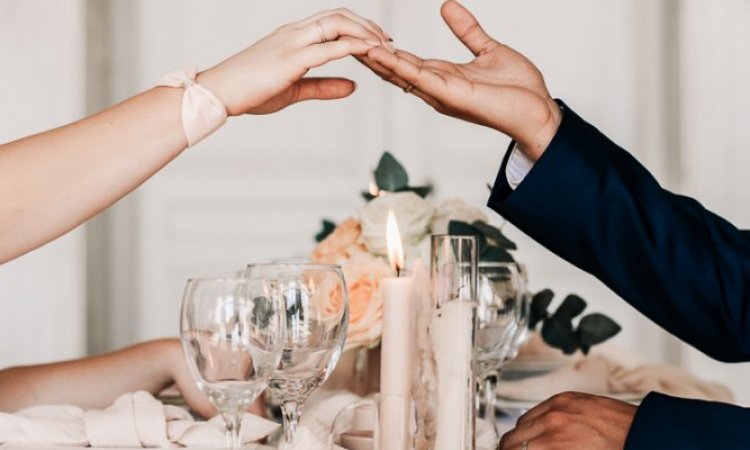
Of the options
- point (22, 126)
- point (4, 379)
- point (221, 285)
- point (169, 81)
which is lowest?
point (4, 379)

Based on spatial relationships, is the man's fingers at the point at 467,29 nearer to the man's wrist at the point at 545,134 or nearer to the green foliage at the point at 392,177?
the man's wrist at the point at 545,134

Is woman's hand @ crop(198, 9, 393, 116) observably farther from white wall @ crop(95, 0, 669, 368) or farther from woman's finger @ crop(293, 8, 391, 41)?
white wall @ crop(95, 0, 669, 368)

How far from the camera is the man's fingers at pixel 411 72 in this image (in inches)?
42.7

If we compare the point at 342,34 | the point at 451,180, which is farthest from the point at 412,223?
the point at 451,180

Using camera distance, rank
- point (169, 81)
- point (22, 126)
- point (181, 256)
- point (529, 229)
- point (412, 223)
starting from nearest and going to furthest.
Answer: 1. point (169, 81)
2. point (529, 229)
3. point (412, 223)
4. point (22, 126)
5. point (181, 256)

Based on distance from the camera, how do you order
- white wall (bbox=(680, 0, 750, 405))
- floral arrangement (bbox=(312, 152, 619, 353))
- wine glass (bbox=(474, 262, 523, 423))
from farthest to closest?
white wall (bbox=(680, 0, 750, 405)) < floral arrangement (bbox=(312, 152, 619, 353)) < wine glass (bbox=(474, 262, 523, 423))

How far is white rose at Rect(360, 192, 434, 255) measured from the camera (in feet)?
4.56

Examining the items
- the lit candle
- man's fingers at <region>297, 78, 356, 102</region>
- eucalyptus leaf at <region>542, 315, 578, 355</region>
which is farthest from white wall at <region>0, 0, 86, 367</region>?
the lit candle

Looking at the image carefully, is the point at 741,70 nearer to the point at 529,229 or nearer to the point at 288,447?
the point at 529,229

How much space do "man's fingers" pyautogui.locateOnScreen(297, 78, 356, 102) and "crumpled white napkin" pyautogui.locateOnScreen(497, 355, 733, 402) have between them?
0.64m

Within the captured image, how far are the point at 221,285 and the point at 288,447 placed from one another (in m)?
0.14

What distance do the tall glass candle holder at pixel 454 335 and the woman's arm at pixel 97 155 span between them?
0.32 metres

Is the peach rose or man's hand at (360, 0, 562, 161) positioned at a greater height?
man's hand at (360, 0, 562, 161)

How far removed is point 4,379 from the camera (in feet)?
Answer: 5.03
